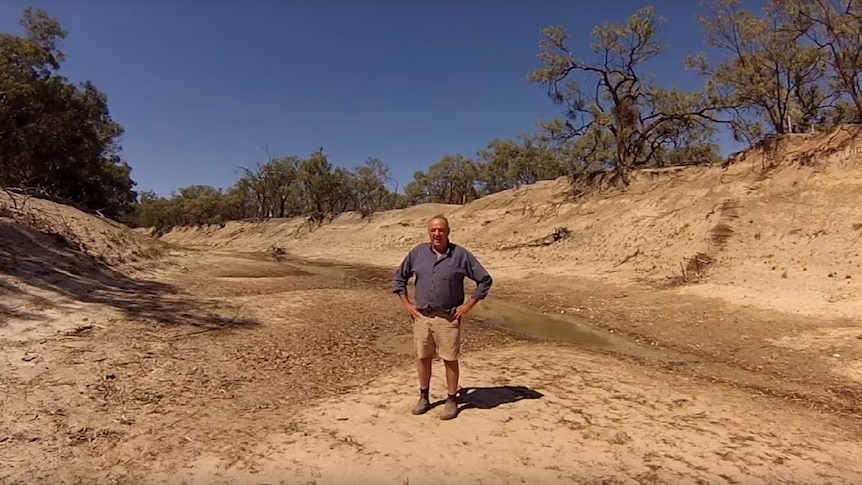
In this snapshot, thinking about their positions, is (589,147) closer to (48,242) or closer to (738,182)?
(738,182)

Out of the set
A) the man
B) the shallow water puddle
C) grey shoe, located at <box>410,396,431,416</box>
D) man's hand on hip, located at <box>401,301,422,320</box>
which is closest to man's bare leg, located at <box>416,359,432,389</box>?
the man

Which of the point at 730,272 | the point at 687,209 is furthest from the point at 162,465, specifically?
the point at 687,209

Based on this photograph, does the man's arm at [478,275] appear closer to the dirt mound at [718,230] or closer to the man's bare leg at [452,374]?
the man's bare leg at [452,374]

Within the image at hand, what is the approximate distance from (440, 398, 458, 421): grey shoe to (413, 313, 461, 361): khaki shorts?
44 cm

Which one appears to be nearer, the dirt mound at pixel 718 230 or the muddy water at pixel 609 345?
the muddy water at pixel 609 345

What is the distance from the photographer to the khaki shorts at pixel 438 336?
4.90 meters

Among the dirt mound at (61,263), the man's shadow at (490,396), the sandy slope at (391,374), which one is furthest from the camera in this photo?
the dirt mound at (61,263)

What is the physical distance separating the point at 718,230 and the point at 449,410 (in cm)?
1502

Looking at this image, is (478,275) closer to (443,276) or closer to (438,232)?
(443,276)

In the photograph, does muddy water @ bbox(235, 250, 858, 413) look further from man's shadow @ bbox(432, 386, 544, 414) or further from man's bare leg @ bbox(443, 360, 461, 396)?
man's bare leg @ bbox(443, 360, 461, 396)

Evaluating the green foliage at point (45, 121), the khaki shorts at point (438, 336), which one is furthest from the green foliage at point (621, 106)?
the khaki shorts at point (438, 336)

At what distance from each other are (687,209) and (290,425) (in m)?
18.4

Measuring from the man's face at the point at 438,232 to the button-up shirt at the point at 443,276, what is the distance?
3.8 inches

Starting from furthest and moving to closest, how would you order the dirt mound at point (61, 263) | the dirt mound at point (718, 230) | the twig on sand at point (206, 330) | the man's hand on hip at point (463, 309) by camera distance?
the dirt mound at point (718, 230)
the dirt mound at point (61, 263)
the twig on sand at point (206, 330)
the man's hand on hip at point (463, 309)
